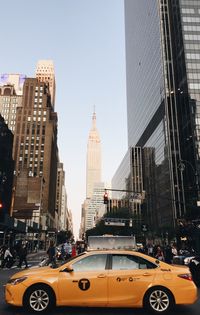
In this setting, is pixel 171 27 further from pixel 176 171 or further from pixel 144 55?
pixel 176 171

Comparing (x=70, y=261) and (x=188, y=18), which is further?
(x=188, y=18)

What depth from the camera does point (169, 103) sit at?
298ft

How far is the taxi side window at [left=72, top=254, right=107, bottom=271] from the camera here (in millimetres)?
8336

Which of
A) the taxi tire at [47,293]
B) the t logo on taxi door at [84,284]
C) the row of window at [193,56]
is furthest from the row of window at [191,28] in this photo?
the taxi tire at [47,293]

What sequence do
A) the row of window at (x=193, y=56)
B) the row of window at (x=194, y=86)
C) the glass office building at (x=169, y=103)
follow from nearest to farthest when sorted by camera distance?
the glass office building at (x=169, y=103), the row of window at (x=194, y=86), the row of window at (x=193, y=56)

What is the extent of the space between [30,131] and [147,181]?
2118 inches

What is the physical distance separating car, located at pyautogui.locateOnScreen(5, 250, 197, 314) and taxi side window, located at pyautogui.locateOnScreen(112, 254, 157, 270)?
0.07 m

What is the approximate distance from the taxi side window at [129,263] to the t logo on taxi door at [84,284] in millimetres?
808

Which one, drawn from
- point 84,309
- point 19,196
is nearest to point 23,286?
point 84,309

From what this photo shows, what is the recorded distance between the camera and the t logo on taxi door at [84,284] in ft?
26.1

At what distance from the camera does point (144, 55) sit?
113 m

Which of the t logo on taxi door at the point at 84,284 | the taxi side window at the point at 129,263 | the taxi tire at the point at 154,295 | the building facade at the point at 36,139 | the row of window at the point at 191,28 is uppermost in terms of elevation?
the row of window at the point at 191,28

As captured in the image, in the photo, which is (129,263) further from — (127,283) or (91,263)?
(91,263)

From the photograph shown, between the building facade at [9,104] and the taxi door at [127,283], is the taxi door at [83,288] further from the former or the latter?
the building facade at [9,104]
